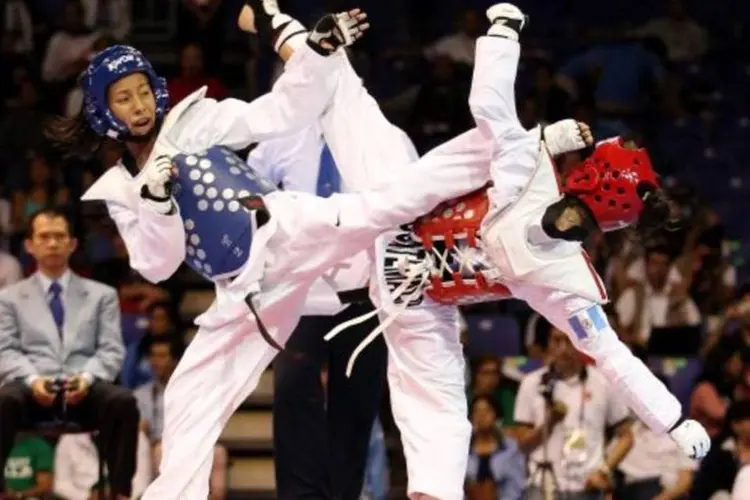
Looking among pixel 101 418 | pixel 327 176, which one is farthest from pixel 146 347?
pixel 327 176

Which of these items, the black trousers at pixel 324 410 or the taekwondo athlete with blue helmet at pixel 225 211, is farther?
the black trousers at pixel 324 410

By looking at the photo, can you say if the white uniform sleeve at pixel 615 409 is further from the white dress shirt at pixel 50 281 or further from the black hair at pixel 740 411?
the white dress shirt at pixel 50 281

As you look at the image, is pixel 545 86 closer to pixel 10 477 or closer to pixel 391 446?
pixel 391 446

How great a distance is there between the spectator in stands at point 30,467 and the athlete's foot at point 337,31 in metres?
3.63

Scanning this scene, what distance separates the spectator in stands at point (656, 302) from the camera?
35.7 ft

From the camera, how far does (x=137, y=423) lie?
8242 mm

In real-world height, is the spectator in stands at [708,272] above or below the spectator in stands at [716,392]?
above

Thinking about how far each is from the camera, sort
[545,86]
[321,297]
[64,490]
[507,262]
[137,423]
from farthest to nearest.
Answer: [545,86]
[64,490]
[137,423]
[321,297]
[507,262]

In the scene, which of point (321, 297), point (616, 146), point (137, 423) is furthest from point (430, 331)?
point (137, 423)

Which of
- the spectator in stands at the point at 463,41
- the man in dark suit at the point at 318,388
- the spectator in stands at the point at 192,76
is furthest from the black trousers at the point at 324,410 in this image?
the spectator in stands at the point at 463,41

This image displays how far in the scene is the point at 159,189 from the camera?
21.5 ft

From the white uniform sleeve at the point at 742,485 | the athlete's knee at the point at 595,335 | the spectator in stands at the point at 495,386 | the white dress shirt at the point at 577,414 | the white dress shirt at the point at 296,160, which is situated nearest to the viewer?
the athlete's knee at the point at 595,335

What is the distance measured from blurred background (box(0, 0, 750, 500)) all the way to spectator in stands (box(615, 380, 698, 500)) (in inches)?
2.2

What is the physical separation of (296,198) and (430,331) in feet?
2.15
